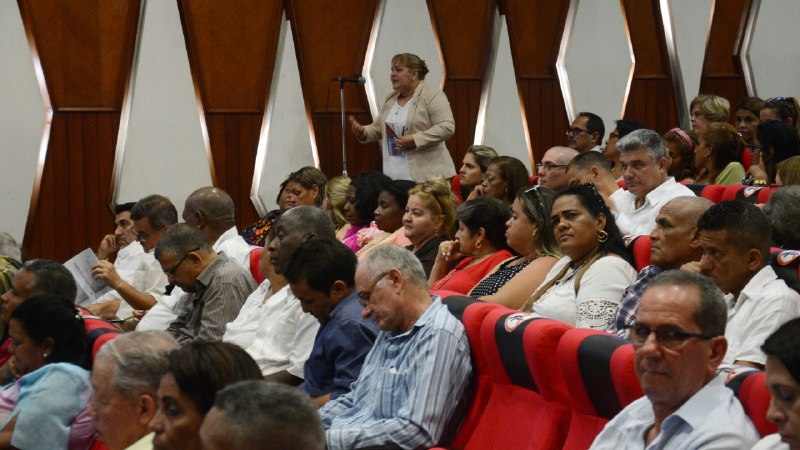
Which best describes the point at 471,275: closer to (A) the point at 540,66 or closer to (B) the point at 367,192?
(B) the point at 367,192

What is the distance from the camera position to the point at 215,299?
14.1ft

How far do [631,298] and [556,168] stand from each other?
8.53ft

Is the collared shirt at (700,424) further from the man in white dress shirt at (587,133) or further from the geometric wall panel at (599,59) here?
the geometric wall panel at (599,59)

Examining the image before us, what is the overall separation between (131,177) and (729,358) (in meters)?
5.63

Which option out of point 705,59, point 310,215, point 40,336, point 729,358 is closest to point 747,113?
point 705,59

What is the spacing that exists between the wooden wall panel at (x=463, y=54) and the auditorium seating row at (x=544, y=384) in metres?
5.32

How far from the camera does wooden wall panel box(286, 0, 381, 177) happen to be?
788 centimetres

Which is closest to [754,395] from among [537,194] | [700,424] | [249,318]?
[700,424]

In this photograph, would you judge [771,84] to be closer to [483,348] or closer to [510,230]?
[510,230]

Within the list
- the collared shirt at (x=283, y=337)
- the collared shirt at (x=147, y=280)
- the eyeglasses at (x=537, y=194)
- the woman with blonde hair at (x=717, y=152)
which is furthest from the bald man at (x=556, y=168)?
the collared shirt at (x=283, y=337)

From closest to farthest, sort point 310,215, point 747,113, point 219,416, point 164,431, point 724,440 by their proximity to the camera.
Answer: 1. point 219,416
2. point 724,440
3. point 164,431
4. point 310,215
5. point 747,113

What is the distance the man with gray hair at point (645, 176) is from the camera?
188 inches

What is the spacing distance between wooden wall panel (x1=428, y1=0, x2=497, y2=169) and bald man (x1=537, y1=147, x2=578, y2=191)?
99.7 inches

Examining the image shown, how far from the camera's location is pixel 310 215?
154 inches
